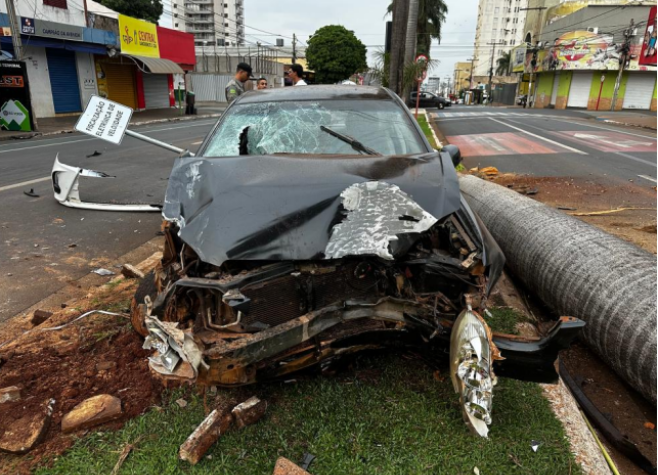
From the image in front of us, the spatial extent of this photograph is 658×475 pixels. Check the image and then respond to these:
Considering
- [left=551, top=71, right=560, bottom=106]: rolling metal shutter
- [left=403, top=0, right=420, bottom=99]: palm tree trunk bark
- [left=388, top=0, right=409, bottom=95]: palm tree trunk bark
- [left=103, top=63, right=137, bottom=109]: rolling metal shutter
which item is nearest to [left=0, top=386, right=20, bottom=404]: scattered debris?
[left=388, top=0, right=409, bottom=95]: palm tree trunk bark

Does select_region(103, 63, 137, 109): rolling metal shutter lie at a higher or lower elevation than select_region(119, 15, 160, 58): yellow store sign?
lower

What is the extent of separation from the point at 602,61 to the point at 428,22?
15767 mm

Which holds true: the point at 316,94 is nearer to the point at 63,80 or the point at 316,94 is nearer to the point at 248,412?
the point at 248,412

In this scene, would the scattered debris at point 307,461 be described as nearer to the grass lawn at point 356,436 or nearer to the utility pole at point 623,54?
the grass lawn at point 356,436

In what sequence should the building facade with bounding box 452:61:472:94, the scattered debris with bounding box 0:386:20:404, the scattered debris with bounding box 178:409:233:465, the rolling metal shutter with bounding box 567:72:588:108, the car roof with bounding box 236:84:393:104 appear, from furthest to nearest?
the building facade with bounding box 452:61:472:94 < the rolling metal shutter with bounding box 567:72:588:108 < the car roof with bounding box 236:84:393:104 < the scattered debris with bounding box 0:386:20:404 < the scattered debris with bounding box 178:409:233:465

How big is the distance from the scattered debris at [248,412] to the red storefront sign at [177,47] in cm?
3096

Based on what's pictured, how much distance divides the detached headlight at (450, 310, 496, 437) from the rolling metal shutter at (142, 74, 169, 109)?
105 feet

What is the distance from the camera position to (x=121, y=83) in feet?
90.0

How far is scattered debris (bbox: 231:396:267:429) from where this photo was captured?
235 centimetres

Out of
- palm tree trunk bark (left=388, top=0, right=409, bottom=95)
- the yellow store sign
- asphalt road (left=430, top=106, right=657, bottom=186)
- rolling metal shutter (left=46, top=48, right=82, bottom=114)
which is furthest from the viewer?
the yellow store sign

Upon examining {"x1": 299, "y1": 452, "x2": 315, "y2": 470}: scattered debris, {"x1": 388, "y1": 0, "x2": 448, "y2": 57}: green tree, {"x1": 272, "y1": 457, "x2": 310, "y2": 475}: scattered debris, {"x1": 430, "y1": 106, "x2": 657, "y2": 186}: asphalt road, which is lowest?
{"x1": 299, "y1": 452, "x2": 315, "y2": 470}: scattered debris

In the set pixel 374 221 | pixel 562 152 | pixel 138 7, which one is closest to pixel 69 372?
pixel 374 221

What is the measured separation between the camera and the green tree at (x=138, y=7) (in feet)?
131

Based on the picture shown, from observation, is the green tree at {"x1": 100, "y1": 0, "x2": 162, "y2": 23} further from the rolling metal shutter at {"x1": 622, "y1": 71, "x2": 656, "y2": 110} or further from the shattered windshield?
the shattered windshield
